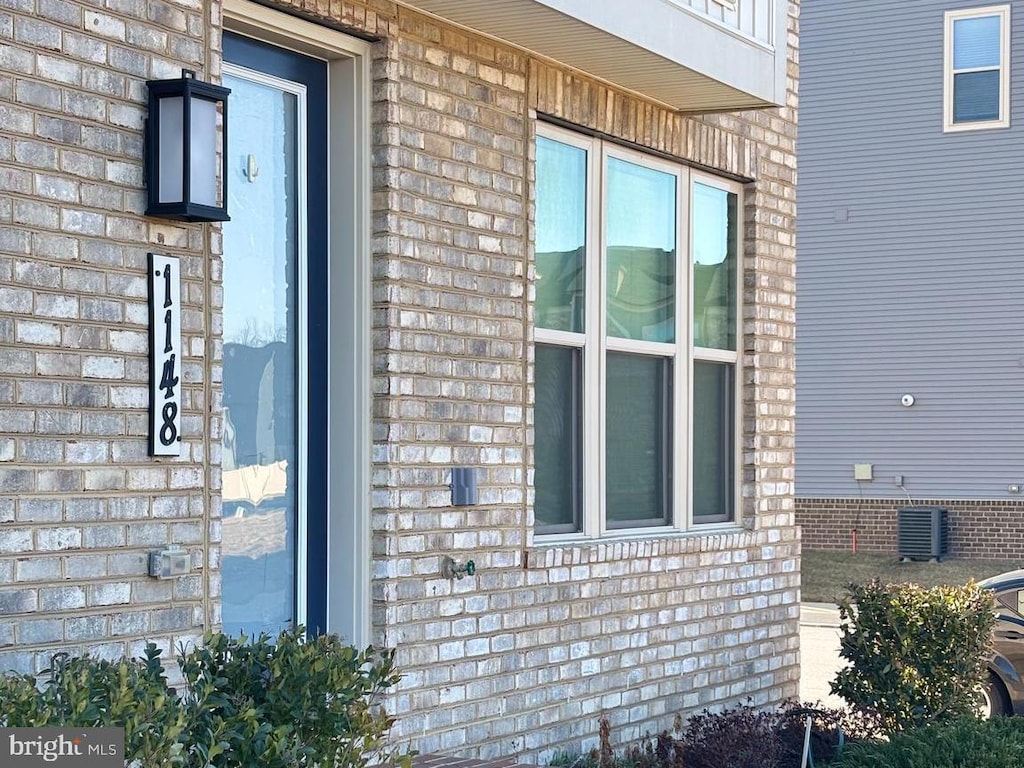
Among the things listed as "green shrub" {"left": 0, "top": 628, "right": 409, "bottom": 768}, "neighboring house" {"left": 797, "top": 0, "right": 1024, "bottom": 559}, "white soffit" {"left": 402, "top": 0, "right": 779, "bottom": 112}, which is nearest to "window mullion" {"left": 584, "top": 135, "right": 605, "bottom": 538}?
"white soffit" {"left": 402, "top": 0, "right": 779, "bottom": 112}

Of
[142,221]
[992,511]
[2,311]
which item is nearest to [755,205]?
[142,221]

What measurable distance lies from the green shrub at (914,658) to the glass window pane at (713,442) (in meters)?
1.15

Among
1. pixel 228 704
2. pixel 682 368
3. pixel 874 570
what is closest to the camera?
pixel 228 704

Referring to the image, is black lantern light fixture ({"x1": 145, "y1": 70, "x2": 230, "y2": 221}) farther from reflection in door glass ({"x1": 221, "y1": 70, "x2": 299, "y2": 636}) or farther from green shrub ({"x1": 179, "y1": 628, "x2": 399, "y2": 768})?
green shrub ({"x1": 179, "y1": 628, "x2": 399, "y2": 768})

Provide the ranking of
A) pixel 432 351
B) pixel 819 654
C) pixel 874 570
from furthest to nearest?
pixel 874 570 < pixel 819 654 < pixel 432 351

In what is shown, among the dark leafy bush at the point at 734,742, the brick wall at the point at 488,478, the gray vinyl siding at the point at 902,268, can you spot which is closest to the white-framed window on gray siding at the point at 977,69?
the gray vinyl siding at the point at 902,268

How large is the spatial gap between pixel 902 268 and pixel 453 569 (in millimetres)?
17511

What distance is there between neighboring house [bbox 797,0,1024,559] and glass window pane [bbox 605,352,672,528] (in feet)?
47.5

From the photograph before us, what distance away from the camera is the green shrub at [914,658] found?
334 inches

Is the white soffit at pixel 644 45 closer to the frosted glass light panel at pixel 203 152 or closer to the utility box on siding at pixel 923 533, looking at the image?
the frosted glass light panel at pixel 203 152

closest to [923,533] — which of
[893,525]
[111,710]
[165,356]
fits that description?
[893,525]

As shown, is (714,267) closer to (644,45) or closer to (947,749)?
(644,45)

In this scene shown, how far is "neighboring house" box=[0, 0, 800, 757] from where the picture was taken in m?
4.81

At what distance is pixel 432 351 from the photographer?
6676mm
